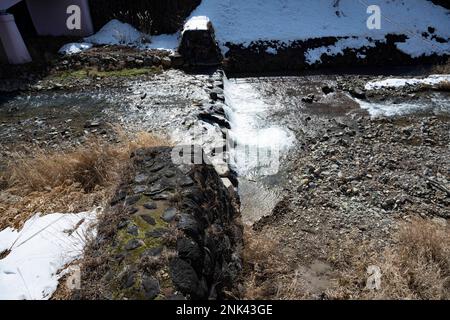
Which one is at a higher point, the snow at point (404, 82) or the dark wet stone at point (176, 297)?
the dark wet stone at point (176, 297)

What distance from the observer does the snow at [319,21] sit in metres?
13.2

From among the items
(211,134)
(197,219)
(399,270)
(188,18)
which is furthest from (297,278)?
(188,18)

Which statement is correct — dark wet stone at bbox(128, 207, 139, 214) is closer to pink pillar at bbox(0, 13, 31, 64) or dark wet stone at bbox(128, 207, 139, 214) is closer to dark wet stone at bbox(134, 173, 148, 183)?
dark wet stone at bbox(134, 173, 148, 183)

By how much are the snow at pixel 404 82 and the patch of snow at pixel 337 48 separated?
189 centimetres

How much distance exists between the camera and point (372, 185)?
24.6 ft

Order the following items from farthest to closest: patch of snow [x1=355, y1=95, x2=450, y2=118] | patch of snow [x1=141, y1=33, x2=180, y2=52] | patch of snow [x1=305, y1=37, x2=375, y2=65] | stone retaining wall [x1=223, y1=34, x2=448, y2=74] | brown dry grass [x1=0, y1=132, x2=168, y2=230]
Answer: patch of snow [x1=141, y1=33, x2=180, y2=52], patch of snow [x1=305, y1=37, x2=375, y2=65], stone retaining wall [x1=223, y1=34, x2=448, y2=74], patch of snow [x1=355, y1=95, x2=450, y2=118], brown dry grass [x1=0, y1=132, x2=168, y2=230]

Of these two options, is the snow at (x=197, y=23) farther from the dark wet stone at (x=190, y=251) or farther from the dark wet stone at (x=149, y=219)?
the dark wet stone at (x=190, y=251)

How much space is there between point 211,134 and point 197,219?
4.50 meters

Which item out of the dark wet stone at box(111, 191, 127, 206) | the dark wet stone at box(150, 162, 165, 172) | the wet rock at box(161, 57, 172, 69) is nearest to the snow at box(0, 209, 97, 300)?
the dark wet stone at box(111, 191, 127, 206)

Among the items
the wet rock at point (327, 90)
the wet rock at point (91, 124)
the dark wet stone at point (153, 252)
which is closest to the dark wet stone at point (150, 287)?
the dark wet stone at point (153, 252)

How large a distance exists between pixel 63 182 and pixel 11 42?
8529 mm

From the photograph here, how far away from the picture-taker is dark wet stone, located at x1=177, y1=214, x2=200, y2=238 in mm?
4148

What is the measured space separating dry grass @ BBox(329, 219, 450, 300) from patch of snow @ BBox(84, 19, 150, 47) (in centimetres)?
1117

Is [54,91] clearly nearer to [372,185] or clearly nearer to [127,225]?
[127,225]
